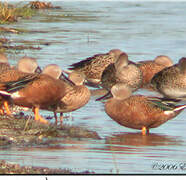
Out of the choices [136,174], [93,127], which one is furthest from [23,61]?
[136,174]

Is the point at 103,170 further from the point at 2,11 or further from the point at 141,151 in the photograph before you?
the point at 2,11

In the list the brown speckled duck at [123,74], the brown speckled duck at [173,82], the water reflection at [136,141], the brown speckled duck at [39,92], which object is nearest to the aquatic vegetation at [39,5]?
the brown speckled duck at [123,74]

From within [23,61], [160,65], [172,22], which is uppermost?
[23,61]

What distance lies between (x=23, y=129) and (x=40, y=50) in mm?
11525

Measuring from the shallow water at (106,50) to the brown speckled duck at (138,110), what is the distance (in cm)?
19

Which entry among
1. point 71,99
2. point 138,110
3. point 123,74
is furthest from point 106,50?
point 138,110

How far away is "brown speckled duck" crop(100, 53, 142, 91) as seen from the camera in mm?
12914

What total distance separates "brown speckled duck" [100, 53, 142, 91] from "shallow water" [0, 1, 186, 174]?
0.65 metres

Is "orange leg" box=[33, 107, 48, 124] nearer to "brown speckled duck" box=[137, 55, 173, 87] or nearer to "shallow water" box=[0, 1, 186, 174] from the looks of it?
"shallow water" box=[0, 1, 186, 174]

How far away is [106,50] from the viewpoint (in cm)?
2148

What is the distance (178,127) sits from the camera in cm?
1000

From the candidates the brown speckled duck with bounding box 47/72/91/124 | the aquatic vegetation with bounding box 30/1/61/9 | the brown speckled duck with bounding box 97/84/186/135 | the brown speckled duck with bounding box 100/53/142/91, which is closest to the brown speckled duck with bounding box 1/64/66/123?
the brown speckled duck with bounding box 47/72/91/124

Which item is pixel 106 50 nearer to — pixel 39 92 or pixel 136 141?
pixel 39 92

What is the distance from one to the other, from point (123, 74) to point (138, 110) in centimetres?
385
